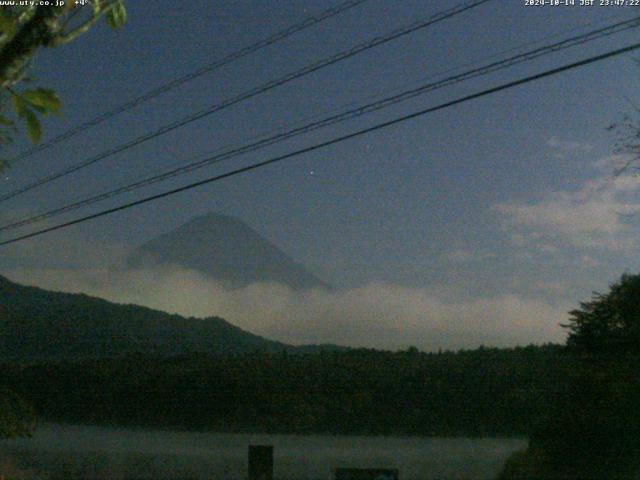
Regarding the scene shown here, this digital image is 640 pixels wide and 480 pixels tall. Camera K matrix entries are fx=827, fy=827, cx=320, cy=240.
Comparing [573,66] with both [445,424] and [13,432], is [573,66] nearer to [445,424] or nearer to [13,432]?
[445,424]

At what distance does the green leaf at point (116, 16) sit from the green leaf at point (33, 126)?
0.86 meters

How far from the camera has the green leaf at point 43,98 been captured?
3826mm

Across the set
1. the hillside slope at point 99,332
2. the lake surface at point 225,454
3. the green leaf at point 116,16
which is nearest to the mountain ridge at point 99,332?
the hillside slope at point 99,332

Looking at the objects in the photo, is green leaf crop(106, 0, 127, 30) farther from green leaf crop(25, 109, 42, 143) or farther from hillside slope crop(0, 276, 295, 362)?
hillside slope crop(0, 276, 295, 362)

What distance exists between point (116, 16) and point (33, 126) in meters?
0.92

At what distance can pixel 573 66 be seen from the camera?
27.8 feet

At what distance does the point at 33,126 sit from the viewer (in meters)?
3.95

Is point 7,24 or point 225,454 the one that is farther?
point 225,454

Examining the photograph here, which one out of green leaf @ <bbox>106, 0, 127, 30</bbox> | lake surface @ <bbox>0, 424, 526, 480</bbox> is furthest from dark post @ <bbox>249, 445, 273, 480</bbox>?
green leaf @ <bbox>106, 0, 127, 30</bbox>

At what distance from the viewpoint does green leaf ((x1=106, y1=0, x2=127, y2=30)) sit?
4516mm

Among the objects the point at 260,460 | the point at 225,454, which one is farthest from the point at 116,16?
the point at 225,454

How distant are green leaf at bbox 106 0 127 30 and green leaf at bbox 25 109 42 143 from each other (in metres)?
0.86

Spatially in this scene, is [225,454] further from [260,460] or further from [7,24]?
[7,24]

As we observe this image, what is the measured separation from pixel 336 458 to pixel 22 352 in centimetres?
1219
